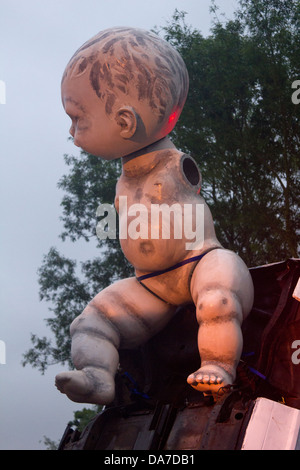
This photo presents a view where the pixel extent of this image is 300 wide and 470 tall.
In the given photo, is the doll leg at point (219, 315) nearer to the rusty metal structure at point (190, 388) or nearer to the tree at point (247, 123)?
the rusty metal structure at point (190, 388)

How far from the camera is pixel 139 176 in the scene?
11.3ft

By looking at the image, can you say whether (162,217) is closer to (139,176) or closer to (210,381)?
(139,176)

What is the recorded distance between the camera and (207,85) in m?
9.05

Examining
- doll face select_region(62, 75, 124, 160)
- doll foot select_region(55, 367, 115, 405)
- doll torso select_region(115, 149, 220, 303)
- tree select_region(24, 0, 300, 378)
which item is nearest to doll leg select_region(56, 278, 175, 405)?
doll foot select_region(55, 367, 115, 405)

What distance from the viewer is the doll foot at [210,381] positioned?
8.51 feet

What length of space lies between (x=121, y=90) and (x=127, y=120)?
16 centimetres

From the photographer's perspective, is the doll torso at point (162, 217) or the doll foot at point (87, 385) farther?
the doll torso at point (162, 217)

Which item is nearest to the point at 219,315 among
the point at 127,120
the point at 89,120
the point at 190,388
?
the point at 190,388

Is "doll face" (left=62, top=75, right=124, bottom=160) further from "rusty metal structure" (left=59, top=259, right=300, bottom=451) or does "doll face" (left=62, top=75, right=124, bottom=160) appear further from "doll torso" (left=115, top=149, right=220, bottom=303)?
"rusty metal structure" (left=59, top=259, right=300, bottom=451)

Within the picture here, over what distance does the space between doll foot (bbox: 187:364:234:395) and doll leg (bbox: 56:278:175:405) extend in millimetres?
510

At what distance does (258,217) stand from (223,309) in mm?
5736

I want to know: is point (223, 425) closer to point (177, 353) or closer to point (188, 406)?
point (188, 406)

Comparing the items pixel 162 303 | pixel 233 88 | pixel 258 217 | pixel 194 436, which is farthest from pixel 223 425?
pixel 233 88

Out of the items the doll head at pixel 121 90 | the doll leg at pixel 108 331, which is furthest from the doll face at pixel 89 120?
the doll leg at pixel 108 331
